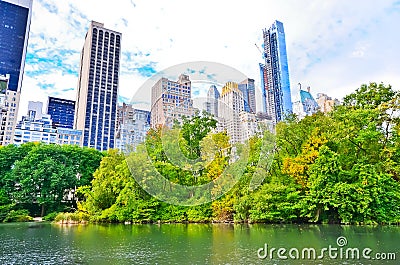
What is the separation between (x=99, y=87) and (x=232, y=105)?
63.5 metres

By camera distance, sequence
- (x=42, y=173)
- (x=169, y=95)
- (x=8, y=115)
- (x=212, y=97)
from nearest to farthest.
Result: (x=212, y=97)
(x=169, y=95)
(x=42, y=173)
(x=8, y=115)

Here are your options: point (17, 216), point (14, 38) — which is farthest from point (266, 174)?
point (14, 38)

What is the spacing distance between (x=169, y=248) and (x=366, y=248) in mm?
5288

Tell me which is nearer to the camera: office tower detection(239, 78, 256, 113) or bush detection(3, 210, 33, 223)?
office tower detection(239, 78, 256, 113)

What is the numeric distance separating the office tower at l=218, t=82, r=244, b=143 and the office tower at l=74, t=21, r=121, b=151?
187ft

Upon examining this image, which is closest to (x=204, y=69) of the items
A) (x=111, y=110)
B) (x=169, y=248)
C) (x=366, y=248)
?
(x=169, y=248)

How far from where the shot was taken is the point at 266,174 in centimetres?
1956

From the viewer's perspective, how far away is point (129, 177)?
21.3m

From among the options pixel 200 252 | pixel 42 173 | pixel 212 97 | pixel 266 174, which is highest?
pixel 212 97

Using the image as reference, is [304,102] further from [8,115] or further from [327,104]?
[8,115]

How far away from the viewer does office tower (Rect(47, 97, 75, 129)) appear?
342ft

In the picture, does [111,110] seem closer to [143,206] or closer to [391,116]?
[143,206]

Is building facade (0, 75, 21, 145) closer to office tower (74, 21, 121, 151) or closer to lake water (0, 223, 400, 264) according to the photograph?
office tower (74, 21, 121, 151)

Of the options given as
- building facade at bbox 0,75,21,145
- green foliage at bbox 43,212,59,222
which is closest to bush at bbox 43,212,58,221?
green foliage at bbox 43,212,59,222
